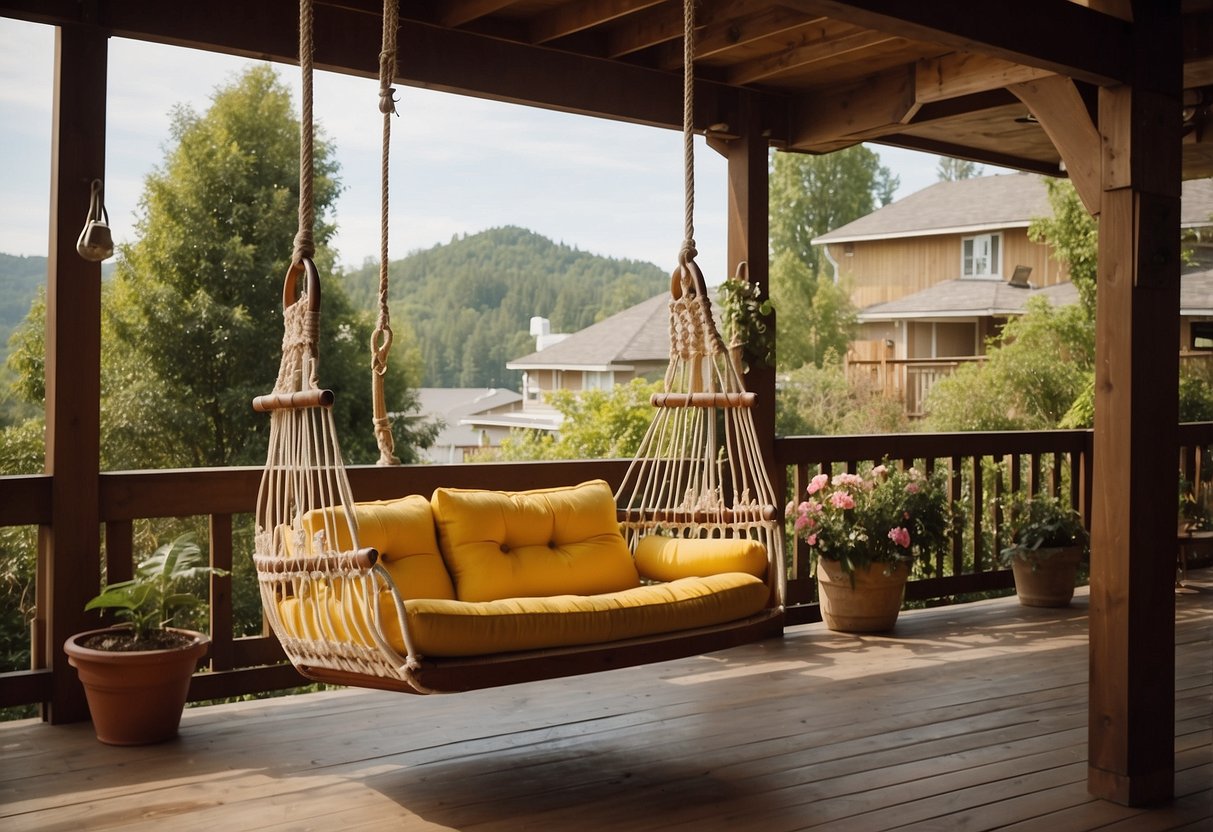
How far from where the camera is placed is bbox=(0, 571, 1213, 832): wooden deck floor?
289 cm

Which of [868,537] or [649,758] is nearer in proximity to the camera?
[649,758]

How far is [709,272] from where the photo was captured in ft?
91.4

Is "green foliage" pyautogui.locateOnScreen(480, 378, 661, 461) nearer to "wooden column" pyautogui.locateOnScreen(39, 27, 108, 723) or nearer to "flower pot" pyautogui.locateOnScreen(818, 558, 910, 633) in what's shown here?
"flower pot" pyautogui.locateOnScreen(818, 558, 910, 633)

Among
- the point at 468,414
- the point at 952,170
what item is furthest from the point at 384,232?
the point at 952,170

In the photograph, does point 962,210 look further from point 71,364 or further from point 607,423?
point 71,364

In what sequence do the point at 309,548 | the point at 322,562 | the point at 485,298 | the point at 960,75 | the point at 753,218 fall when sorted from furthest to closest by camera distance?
1. the point at 485,298
2. the point at 753,218
3. the point at 960,75
4. the point at 309,548
5. the point at 322,562

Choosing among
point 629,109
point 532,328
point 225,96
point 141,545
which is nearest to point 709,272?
point 532,328

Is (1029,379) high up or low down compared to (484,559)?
up

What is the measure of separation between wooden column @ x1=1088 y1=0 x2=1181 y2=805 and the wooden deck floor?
0.19m

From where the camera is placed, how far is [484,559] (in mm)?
3541

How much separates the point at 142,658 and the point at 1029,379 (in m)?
15.0

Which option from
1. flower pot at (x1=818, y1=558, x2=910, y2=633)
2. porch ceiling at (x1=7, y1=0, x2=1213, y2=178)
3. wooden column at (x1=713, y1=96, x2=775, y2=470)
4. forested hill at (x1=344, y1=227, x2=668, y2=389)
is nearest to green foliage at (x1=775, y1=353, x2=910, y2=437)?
forested hill at (x1=344, y1=227, x2=668, y2=389)

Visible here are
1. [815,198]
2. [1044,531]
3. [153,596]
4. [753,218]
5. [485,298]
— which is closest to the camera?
[153,596]

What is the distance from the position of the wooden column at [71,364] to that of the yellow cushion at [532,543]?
3.62 ft
